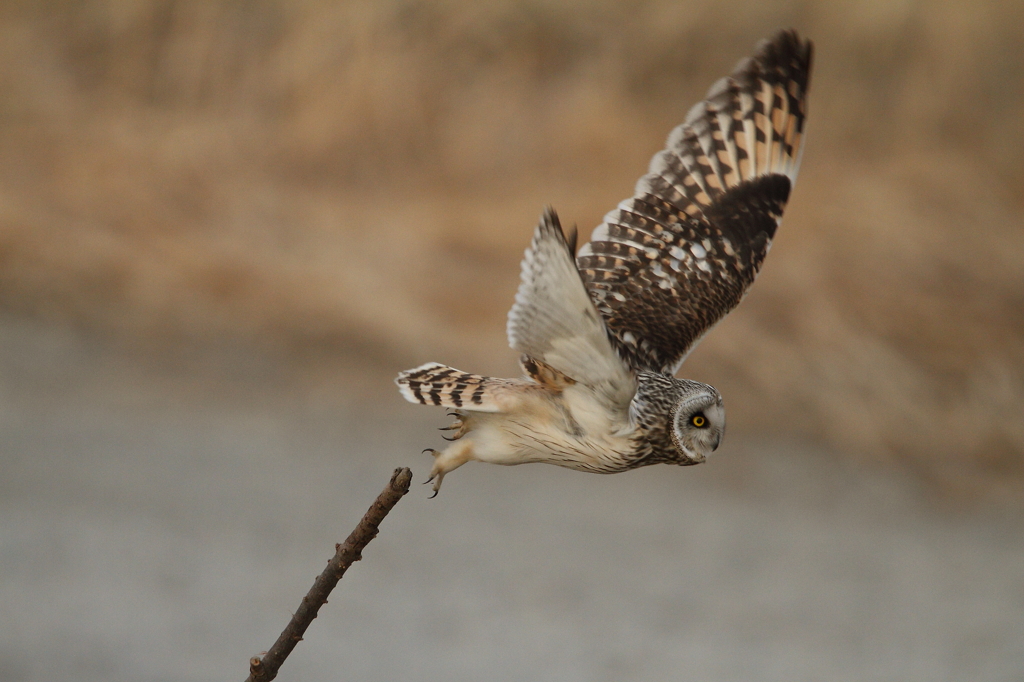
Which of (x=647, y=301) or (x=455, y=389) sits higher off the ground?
(x=647, y=301)

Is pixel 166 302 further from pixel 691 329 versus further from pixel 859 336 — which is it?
pixel 691 329

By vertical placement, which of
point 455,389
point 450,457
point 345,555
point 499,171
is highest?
point 499,171

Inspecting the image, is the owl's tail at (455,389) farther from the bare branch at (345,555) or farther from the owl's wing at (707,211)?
the owl's wing at (707,211)

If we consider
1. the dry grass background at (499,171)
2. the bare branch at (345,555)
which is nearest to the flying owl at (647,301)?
the bare branch at (345,555)

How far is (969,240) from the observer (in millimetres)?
5496

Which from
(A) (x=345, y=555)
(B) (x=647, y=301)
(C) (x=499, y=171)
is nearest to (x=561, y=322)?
(A) (x=345, y=555)

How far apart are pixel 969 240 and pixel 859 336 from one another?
0.71 metres

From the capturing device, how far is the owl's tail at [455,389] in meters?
1.64

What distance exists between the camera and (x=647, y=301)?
204 cm

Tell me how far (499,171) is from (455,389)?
14.7 ft

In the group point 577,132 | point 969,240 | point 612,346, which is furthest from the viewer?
point 577,132

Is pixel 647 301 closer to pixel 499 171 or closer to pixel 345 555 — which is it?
pixel 345 555

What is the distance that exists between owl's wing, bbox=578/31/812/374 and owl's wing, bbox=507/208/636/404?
0.42 meters

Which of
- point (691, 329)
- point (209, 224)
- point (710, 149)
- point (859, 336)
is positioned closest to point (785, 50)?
point (710, 149)
